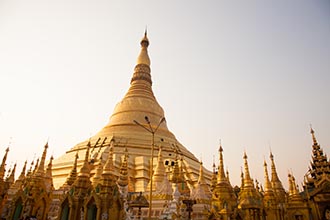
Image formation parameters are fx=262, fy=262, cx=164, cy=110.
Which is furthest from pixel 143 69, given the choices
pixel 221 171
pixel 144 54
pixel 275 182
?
pixel 221 171

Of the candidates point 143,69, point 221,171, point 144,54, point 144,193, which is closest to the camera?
point 221,171

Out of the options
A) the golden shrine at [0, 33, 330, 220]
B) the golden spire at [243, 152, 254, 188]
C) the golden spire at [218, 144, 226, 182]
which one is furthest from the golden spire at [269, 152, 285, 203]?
the golden spire at [218, 144, 226, 182]

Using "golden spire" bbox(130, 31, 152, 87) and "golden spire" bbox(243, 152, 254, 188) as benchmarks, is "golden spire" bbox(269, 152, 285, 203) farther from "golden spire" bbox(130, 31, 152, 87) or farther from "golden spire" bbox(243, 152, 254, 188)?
"golden spire" bbox(130, 31, 152, 87)

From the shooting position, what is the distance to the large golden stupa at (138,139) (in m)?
26.3

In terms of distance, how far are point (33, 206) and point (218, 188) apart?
10492mm

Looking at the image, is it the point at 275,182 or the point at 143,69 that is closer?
the point at 275,182

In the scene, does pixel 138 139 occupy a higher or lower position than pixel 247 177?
higher

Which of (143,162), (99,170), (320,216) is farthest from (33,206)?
(320,216)

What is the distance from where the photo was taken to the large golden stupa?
26266mm

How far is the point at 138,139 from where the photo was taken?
31.2 meters

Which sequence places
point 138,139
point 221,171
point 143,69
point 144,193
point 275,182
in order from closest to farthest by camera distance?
1. point 221,171
2. point 144,193
3. point 275,182
4. point 138,139
5. point 143,69

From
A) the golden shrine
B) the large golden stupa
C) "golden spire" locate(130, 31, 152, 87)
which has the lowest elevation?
the golden shrine

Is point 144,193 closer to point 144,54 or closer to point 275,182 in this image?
point 275,182

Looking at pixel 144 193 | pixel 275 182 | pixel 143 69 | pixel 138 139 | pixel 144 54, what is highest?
pixel 144 54
